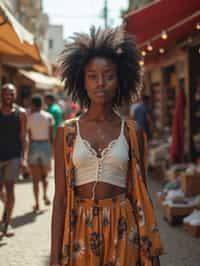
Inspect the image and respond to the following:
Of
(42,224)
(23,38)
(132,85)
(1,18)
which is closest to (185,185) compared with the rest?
(42,224)

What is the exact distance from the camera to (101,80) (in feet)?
9.70

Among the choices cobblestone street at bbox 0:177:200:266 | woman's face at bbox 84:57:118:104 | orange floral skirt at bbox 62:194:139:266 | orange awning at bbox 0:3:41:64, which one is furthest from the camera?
orange awning at bbox 0:3:41:64

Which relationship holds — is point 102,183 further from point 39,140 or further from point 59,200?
point 39,140

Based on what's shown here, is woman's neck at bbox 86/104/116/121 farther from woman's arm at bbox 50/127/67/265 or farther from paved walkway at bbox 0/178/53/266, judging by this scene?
paved walkway at bbox 0/178/53/266

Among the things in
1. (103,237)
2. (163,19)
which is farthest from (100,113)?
(163,19)

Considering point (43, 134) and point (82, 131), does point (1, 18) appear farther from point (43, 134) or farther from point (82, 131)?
point (82, 131)

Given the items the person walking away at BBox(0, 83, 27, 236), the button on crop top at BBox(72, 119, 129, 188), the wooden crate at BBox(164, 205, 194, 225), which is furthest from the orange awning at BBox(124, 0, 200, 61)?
the button on crop top at BBox(72, 119, 129, 188)

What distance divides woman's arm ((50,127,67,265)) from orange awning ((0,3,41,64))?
394cm

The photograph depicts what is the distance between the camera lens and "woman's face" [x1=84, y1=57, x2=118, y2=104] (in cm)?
296

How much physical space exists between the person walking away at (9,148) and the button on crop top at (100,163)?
14.5ft

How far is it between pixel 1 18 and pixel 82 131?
4209mm

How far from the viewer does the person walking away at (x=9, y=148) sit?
23.8ft

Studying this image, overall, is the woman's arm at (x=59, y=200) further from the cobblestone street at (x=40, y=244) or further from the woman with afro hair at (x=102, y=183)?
the cobblestone street at (x=40, y=244)

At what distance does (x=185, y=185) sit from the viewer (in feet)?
28.6
